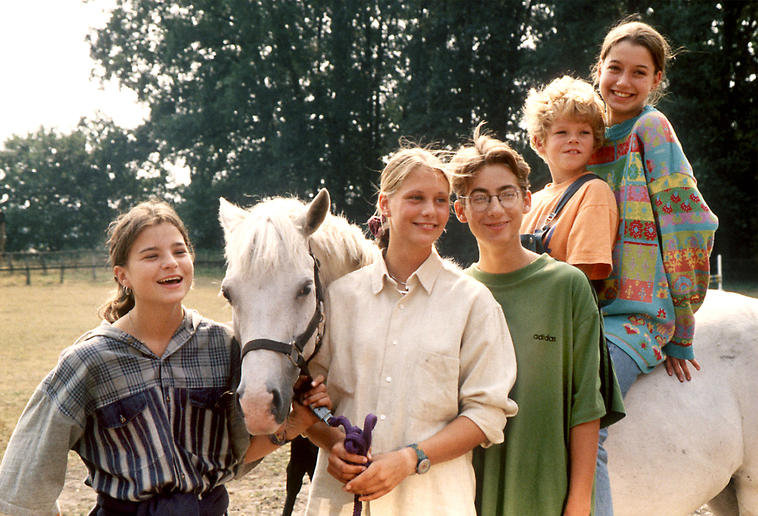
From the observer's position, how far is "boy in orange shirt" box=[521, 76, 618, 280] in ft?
6.76

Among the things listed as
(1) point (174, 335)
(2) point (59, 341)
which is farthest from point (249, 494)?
(2) point (59, 341)

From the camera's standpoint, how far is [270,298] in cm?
176

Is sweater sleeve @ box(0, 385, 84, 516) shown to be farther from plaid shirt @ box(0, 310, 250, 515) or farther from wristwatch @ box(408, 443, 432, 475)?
wristwatch @ box(408, 443, 432, 475)

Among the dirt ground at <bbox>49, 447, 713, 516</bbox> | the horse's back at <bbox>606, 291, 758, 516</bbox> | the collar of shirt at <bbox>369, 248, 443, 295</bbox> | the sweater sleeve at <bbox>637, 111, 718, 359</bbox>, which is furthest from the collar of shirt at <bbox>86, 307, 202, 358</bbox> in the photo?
the dirt ground at <bbox>49, 447, 713, 516</bbox>

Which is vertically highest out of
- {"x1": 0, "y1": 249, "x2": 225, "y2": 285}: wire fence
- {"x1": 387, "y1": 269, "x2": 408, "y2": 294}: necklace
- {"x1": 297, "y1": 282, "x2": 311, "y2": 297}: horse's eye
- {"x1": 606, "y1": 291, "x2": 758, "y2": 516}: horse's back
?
{"x1": 387, "y1": 269, "x2": 408, "y2": 294}: necklace

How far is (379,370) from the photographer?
169 cm

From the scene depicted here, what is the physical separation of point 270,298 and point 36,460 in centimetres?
80

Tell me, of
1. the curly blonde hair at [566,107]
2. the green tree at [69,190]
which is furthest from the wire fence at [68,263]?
the curly blonde hair at [566,107]

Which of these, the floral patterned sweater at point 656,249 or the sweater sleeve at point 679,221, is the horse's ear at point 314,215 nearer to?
the floral patterned sweater at point 656,249

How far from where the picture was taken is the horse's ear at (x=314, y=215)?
196 cm

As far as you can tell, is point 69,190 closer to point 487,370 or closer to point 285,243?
point 285,243

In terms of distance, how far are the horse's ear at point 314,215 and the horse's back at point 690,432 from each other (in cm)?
146

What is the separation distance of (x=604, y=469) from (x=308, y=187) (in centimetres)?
2636

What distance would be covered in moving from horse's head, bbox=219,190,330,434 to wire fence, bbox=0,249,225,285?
24238 mm
